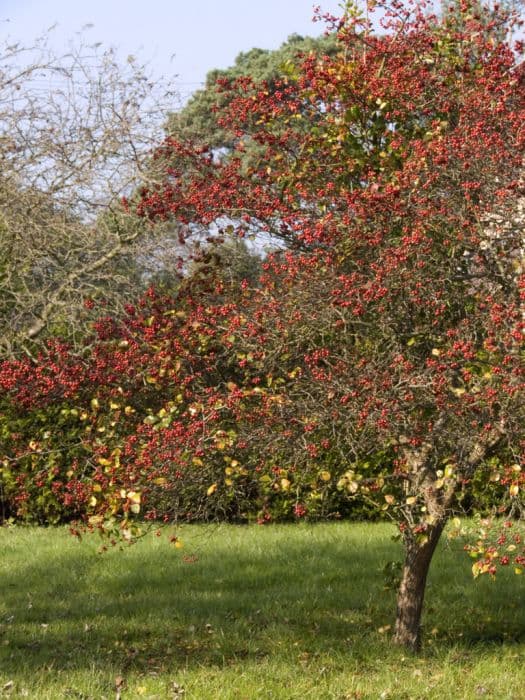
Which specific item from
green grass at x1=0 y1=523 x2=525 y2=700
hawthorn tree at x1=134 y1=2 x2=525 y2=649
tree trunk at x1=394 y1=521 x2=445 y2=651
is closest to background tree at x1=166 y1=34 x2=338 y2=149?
green grass at x1=0 y1=523 x2=525 y2=700

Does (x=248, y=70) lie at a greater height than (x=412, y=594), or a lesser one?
greater

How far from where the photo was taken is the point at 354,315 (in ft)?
17.3

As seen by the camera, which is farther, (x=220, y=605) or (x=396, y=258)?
(x=220, y=605)

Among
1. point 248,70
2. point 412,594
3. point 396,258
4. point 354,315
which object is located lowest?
point 412,594

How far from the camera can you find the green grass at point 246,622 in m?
5.49

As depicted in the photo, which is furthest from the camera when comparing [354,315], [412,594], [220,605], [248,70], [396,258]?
[248,70]

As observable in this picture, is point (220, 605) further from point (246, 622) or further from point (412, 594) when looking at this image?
point (412, 594)

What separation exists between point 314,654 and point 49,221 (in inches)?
204

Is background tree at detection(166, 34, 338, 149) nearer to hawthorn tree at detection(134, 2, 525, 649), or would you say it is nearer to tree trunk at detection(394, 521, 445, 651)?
hawthorn tree at detection(134, 2, 525, 649)

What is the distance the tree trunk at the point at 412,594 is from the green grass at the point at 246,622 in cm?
12

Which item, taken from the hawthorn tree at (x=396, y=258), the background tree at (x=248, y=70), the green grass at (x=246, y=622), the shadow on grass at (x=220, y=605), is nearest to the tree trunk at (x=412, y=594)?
the hawthorn tree at (x=396, y=258)

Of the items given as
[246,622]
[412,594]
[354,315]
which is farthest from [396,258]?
[246,622]

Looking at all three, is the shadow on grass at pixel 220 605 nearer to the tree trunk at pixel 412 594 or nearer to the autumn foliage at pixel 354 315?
the tree trunk at pixel 412 594

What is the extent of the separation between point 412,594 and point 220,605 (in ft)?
6.25
